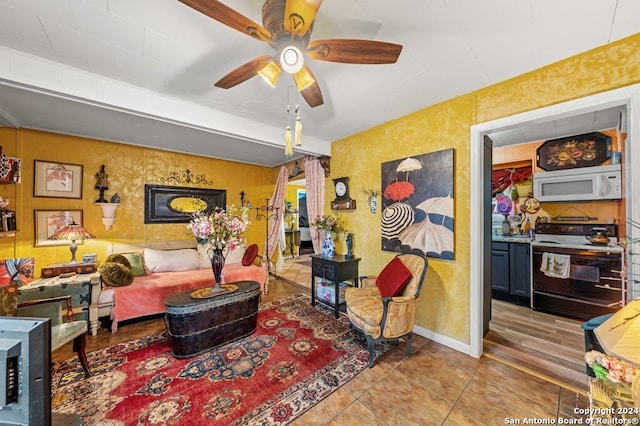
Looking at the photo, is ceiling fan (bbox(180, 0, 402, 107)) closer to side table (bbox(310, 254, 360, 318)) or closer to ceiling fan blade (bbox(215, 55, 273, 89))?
ceiling fan blade (bbox(215, 55, 273, 89))

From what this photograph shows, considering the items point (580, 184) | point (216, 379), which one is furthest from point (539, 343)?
point (216, 379)

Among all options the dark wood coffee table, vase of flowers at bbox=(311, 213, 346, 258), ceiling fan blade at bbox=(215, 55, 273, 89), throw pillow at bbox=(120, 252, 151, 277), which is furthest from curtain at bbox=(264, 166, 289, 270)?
ceiling fan blade at bbox=(215, 55, 273, 89)

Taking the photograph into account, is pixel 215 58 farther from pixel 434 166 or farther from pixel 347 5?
pixel 434 166

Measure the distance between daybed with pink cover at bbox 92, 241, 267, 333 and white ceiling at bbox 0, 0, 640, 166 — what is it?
1929mm

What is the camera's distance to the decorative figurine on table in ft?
11.2

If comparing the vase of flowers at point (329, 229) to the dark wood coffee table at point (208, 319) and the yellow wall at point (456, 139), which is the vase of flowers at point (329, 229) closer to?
the yellow wall at point (456, 139)

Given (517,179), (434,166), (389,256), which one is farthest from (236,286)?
(517,179)

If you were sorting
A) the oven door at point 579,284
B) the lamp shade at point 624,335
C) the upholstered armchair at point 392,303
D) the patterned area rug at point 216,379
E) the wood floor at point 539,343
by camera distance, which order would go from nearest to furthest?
the lamp shade at point 624,335 → the patterned area rug at point 216,379 → the wood floor at point 539,343 → the upholstered armchair at point 392,303 → the oven door at point 579,284

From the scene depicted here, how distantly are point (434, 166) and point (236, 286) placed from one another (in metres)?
2.59

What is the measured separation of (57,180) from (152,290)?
208 centimetres

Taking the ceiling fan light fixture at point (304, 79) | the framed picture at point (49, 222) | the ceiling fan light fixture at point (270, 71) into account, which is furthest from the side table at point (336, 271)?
the framed picture at point (49, 222)

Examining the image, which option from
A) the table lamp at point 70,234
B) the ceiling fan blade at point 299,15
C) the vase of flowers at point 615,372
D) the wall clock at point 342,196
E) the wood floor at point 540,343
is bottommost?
the wood floor at point 540,343

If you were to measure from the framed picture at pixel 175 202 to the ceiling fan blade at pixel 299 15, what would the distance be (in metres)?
3.77

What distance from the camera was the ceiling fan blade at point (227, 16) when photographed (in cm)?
102
